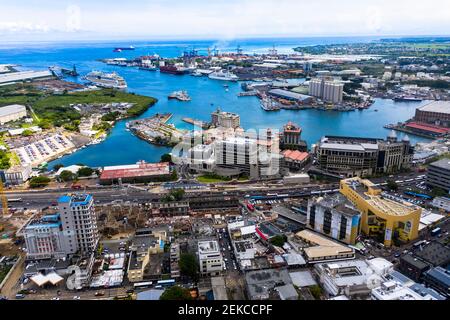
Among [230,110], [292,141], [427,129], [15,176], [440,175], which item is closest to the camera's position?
[440,175]

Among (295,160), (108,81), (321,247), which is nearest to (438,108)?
(295,160)

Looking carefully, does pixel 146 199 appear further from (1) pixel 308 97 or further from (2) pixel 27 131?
(1) pixel 308 97

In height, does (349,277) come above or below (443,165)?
below

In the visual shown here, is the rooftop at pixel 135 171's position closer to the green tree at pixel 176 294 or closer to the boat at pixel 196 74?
the green tree at pixel 176 294

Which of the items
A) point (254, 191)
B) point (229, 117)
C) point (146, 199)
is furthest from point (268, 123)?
point (146, 199)

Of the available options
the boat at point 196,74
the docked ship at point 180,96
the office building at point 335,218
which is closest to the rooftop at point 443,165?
the office building at point 335,218

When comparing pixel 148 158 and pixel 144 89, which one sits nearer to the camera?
pixel 148 158

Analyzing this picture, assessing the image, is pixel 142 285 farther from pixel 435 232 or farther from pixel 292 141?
pixel 292 141
